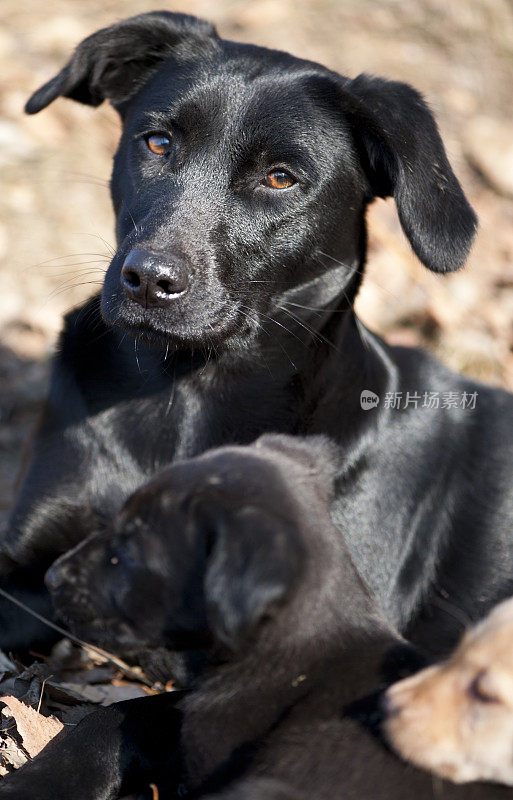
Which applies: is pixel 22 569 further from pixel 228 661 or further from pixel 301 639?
pixel 301 639

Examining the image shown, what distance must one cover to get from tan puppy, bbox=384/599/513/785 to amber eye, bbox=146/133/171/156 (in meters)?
1.86

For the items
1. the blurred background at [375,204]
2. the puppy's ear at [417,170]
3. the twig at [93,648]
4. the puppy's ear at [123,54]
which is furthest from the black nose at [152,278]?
the blurred background at [375,204]

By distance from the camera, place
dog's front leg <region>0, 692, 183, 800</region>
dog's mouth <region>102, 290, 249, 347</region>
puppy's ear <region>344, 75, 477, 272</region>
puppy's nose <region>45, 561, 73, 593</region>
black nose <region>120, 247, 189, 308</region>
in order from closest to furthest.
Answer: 1. dog's front leg <region>0, 692, 183, 800</region>
2. puppy's nose <region>45, 561, 73, 593</region>
3. black nose <region>120, 247, 189, 308</region>
4. dog's mouth <region>102, 290, 249, 347</region>
5. puppy's ear <region>344, 75, 477, 272</region>

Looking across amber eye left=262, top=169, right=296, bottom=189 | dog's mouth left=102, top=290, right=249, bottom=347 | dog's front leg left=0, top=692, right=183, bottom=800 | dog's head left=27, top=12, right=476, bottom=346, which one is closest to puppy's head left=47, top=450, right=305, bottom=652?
dog's front leg left=0, top=692, right=183, bottom=800

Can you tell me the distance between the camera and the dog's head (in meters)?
2.96

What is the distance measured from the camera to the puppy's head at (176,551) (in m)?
2.31

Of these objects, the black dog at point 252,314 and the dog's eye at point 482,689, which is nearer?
the dog's eye at point 482,689

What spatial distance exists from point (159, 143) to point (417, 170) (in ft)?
2.84

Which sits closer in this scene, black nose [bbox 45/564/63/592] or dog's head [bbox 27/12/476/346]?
black nose [bbox 45/564/63/592]

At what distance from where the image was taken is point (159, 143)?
3.23m

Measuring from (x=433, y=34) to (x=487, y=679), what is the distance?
6546 mm

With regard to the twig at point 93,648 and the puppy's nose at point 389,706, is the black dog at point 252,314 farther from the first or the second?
the puppy's nose at point 389,706

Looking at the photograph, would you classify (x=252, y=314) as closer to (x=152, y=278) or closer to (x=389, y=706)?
(x=152, y=278)

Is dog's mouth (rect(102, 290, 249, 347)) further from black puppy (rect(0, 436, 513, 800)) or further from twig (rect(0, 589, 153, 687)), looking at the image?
twig (rect(0, 589, 153, 687))
